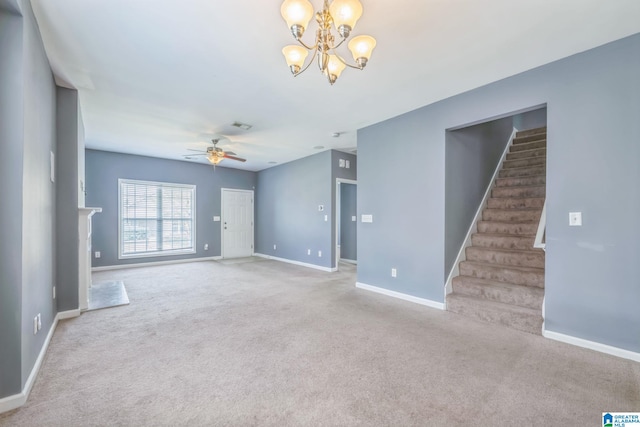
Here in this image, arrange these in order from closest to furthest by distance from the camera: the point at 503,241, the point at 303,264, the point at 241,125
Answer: the point at 503,241, the point at 241,125, the point at 303,264

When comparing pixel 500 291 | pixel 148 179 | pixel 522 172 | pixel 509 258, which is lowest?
pixel 500 291

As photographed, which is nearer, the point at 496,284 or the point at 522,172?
the point at 496,284

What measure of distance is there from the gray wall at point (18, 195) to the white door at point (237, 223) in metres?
5.84

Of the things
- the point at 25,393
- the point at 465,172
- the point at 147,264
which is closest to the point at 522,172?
the point at 465,172

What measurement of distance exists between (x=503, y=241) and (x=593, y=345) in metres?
1.55

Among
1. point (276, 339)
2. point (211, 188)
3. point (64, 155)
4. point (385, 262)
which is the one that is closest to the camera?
point (276, 339)

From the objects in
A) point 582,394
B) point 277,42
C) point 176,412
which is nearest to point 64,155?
point 277,42

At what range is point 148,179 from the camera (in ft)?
22.3

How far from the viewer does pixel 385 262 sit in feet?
14.0

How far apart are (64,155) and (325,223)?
4359 mm

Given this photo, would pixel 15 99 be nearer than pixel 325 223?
Yes

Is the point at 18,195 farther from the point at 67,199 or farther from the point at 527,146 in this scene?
the point at 527,146

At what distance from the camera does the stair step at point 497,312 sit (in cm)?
287

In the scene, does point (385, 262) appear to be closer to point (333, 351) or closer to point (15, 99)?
point (333, 351)
